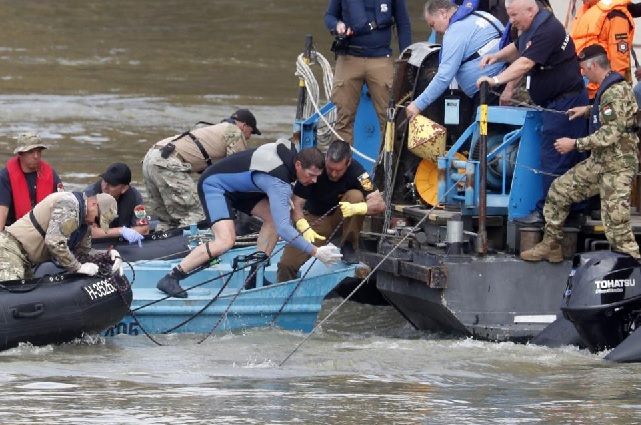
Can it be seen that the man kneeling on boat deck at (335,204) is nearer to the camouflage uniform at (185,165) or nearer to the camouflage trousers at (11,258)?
the camouflage trousers at (11,258)

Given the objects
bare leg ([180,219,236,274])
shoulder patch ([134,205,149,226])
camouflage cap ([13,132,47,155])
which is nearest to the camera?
bare leg ([180,219,236,274])

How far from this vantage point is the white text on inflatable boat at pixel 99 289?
1050 centimetres

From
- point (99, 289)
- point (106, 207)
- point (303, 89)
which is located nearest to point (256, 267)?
point (106, 207)

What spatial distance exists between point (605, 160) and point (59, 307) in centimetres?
365

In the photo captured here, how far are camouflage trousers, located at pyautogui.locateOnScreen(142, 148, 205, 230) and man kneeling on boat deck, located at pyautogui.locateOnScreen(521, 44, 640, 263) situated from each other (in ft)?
14.6

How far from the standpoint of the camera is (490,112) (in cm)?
1126

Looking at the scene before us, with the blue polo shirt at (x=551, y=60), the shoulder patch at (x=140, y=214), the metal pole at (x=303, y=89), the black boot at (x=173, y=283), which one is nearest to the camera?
the blue polo shirt at (x=551, y=60)

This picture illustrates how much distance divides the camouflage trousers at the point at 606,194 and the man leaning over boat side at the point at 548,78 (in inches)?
8.0

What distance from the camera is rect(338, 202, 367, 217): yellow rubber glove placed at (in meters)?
11.5

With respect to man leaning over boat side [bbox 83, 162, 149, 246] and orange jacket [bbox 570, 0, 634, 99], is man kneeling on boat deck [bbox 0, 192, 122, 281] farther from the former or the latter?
orange jacket [bbox 570, 0, 634, 99]

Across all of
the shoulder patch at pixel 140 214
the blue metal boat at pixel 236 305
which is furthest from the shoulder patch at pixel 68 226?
the shoulder patch at pixel 140 214

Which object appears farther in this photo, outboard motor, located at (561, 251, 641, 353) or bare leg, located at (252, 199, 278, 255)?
bare leg, located at (252, 199, 278, 255)

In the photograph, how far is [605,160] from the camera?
10.6 metres

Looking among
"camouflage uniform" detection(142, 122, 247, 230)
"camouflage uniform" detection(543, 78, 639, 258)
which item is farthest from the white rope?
"camouflage uniform" detection(543, 78, 639, 258)
